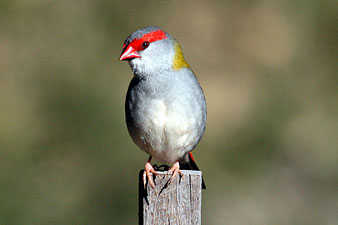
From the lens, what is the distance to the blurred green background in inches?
263

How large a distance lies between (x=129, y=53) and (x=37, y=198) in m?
3.27

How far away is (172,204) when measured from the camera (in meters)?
3.17

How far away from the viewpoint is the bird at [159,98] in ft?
12.3

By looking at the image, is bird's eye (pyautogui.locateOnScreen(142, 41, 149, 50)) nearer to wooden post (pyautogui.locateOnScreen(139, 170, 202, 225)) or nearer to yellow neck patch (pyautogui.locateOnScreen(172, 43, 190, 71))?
yellow neck patch (pyautogui.locateOnScreen(172, 43, 190, 71))

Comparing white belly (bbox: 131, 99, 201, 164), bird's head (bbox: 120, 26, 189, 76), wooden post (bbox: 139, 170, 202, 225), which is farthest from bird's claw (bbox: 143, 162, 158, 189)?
bird's head (bbox: 120, 26, 189, 76)

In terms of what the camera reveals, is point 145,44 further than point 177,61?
No

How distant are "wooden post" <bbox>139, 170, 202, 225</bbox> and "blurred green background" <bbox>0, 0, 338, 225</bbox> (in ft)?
9.96

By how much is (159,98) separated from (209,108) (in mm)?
4351

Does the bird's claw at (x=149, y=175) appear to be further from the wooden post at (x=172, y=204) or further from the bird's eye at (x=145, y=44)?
the bird's eye at (x=145, y=44)

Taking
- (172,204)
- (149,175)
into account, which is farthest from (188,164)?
(172,204)

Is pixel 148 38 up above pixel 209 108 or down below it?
above

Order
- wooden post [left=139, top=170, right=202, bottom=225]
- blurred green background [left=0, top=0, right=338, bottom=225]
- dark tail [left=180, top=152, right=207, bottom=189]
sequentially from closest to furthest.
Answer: wooden post [left=139, top=170, right=202, bottom=225]
dark tail [left=180, top=152, right=207, bottom=189]
blurred green background [left=0, top=0, right=338, bottom=225]

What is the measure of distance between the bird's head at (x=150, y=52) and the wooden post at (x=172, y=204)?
94cm

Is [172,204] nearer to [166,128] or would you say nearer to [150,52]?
[166,128]
